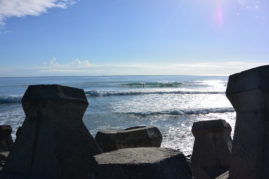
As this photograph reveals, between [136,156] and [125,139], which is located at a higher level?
[136,156]

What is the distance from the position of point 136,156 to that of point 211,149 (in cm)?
218

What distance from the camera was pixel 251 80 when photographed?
6.59ft

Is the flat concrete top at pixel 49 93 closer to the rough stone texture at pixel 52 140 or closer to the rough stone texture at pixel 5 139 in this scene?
the rough stone texture at pixel 52 140

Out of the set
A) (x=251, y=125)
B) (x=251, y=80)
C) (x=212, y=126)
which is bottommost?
(x=212, y=126)

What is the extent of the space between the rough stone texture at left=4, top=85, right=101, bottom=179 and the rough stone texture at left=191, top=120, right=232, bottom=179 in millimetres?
1646

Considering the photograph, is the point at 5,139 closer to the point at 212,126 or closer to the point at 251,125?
the point at 212,126

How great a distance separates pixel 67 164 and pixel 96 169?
27.0 inches

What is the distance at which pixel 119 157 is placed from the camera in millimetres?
1767

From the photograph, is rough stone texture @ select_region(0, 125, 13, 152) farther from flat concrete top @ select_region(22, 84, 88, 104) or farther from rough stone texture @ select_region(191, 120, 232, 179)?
rough stone texture @ select_region(191, 120, 232, 179)

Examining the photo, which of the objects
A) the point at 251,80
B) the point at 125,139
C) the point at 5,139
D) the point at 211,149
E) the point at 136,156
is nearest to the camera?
the point at 136,156

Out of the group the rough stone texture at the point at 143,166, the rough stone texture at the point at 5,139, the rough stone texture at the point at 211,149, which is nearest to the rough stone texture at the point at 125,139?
the rough stone texture at the point at 211,149

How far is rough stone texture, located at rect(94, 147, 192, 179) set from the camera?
1587 millimetres

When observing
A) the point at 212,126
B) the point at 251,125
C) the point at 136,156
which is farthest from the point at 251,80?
the point at 212,126

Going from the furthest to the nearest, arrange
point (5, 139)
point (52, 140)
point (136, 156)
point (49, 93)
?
point (5, 139), point (49, 93), point (52, 140), point (136, 156)
